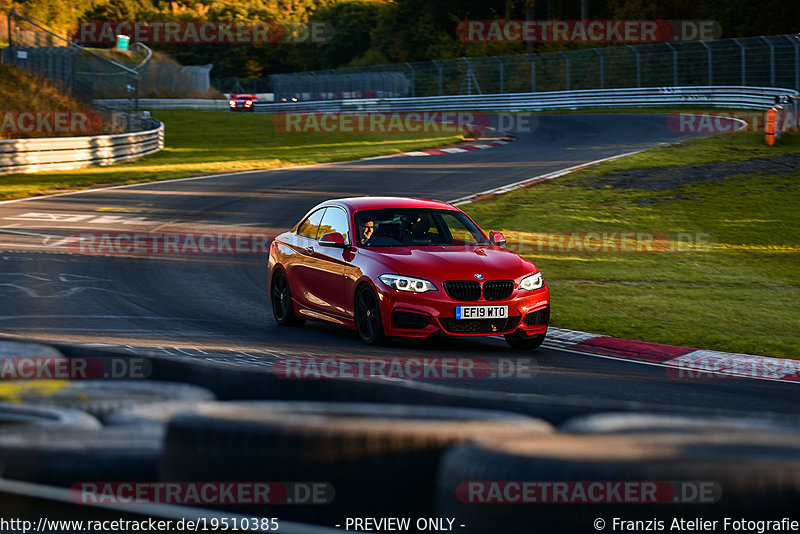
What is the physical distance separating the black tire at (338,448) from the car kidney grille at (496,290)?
5821 mm

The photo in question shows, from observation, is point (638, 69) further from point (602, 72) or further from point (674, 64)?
point (602, 72)

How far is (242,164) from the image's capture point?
33.1 m

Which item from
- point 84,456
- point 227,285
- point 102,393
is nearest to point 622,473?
point 84,456

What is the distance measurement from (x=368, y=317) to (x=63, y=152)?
23.0 m

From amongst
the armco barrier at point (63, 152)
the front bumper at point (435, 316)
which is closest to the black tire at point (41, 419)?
the front bumper at point (435, 316)

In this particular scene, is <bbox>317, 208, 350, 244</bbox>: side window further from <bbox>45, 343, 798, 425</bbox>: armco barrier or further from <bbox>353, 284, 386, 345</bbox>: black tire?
<bbox>45, 343, 798, 425</bbox>: armco barrier

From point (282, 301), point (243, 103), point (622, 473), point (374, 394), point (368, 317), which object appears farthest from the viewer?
point (243, 103)

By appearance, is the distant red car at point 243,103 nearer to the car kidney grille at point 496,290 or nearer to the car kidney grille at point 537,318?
the car kidney grille at point 537,318

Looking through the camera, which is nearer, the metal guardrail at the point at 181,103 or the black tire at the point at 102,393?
the black tire at the point at 102,393

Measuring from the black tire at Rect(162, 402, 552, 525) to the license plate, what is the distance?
18.6ft

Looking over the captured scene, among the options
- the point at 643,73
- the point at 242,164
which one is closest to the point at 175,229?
the point at 242,164

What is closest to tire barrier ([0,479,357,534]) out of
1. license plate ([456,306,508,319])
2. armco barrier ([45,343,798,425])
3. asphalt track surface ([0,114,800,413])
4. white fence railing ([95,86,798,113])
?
armco barrier ([45,343,798,425])

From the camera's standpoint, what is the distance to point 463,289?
996 centimetres

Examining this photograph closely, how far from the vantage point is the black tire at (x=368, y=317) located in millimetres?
10133
